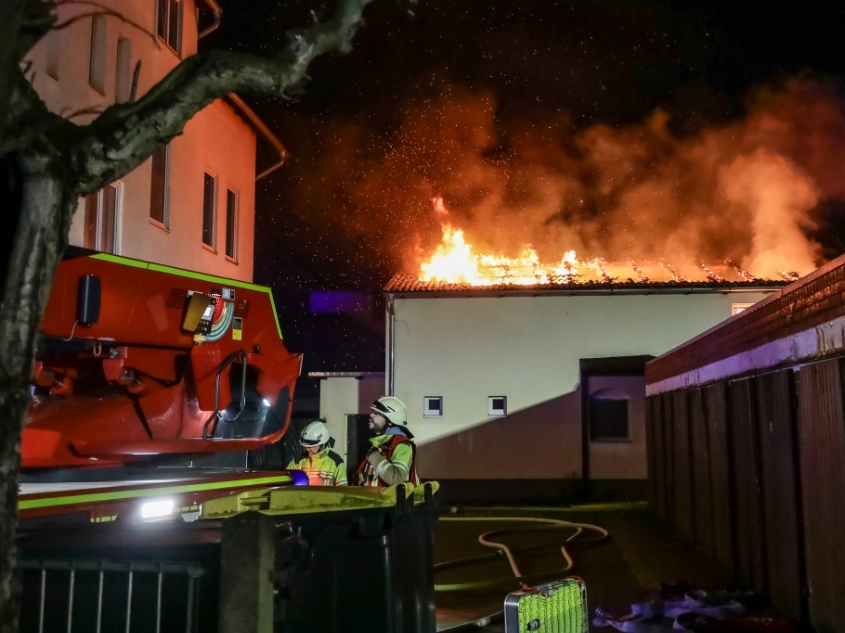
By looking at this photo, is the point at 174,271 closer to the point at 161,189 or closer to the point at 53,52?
the point at 53,52

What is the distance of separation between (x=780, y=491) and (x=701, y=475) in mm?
3239

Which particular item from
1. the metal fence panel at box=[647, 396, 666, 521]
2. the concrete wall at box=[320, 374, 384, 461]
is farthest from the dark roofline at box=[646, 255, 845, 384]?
the concrete wall at box=[320, 374, 384, 461]

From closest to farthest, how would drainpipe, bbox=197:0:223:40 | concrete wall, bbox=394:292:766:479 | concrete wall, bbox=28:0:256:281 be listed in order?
concrete wall, bbox=28:0:256:281
drainpipe, bbox=197:0:223:40
concrete wall, bbox=394:292:766:479

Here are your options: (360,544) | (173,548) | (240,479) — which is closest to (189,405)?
(240,479)

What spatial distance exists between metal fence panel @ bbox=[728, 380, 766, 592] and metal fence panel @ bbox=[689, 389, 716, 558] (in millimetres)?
1237

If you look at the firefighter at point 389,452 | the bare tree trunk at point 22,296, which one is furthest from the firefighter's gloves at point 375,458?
the bare tree trunk at point 22,296

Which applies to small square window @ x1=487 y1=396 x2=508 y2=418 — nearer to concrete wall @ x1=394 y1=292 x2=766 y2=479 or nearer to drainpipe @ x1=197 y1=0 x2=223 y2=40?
concrete wall @ x1=394 y1=292 x2=766 y2=479

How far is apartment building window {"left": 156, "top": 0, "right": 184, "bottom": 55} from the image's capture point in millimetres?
12577

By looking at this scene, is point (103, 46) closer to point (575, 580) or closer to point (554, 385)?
point (575, 580)

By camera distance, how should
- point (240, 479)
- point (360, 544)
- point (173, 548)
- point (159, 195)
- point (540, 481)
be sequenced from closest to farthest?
point (173, 548), point (360, 544), point (240, 479), point (159, 195), point (540, 481)

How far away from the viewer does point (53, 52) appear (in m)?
9.34

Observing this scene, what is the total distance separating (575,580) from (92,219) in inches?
326

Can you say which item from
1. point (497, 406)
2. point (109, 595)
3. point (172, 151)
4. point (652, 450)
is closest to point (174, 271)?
point (109, 595)

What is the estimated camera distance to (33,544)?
300cm
